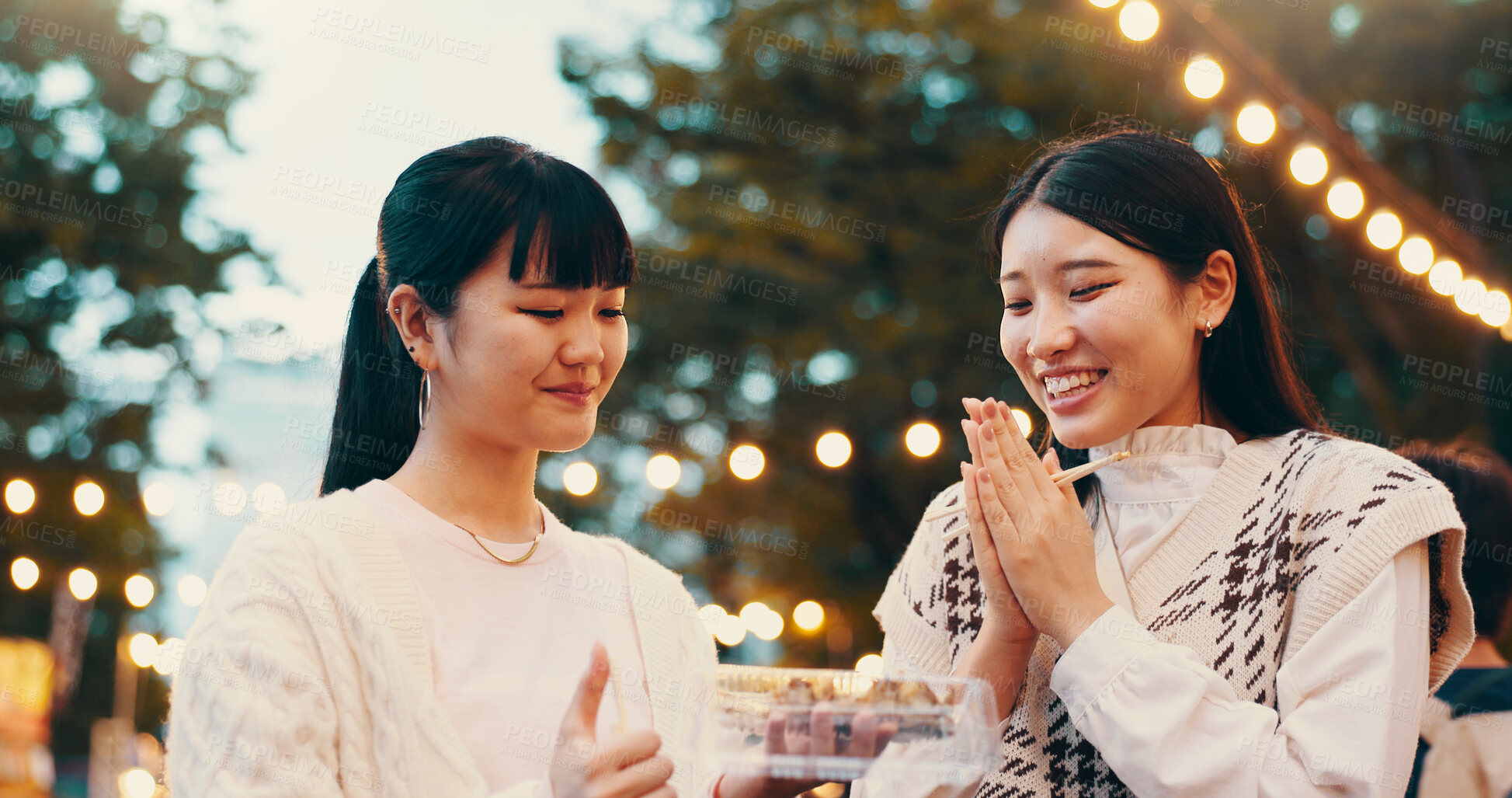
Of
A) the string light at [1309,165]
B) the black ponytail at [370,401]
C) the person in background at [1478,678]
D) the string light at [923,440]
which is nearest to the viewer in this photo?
the black ponytail at [370,401]

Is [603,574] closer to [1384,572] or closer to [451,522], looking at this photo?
[451,522]

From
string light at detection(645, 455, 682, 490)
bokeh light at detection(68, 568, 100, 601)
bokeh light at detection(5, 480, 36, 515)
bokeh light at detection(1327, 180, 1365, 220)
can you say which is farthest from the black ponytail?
bokeh light at detection(68, 568, 100, 601)

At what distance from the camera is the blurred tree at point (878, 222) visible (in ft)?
19.1

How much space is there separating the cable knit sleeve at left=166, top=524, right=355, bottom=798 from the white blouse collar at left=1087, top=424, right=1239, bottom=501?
1351mm

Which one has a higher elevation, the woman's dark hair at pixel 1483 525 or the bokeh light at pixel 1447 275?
the bokeh light at pixel 1447 275

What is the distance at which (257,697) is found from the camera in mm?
1462

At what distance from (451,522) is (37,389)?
6.34m

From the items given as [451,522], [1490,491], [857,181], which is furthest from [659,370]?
[451,522]

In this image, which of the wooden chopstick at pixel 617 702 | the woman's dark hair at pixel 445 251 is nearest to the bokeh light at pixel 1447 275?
the woman's dark hair at pixel 445 251

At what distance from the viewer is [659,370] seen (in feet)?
21.9

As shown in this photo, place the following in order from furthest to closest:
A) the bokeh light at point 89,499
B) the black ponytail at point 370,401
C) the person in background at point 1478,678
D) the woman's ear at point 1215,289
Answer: the bokeh light at point 89,499 → the person in background at point 1478,678 → the woman's ear at point 1215,289 → the black ponytail at point 370,401

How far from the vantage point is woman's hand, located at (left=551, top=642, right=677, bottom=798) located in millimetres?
1349

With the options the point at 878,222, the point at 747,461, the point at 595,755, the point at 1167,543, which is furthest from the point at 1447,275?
the point at 595,755

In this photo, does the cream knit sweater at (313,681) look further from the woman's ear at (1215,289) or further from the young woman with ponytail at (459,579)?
the woman's ear at (1215,289)
